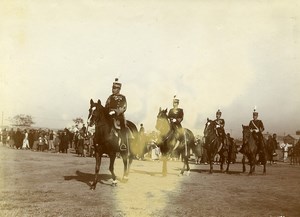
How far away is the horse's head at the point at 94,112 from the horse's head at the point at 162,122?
3578 mm

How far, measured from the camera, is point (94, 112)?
1250 centimetres

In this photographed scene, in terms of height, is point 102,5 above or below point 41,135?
above

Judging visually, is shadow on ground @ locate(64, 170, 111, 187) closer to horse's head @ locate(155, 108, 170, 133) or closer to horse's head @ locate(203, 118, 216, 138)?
horse's head @ locate(155, 108, 170, 133)

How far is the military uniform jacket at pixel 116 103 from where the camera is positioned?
13367 millimetres

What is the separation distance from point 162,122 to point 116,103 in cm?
306

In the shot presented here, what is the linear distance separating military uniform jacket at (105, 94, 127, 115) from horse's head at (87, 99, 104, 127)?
0.70 metres

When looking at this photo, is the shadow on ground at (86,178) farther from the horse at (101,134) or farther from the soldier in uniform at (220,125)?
the soldier in uniform at (220,125)

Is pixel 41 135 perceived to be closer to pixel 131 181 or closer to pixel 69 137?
pixel 69 137

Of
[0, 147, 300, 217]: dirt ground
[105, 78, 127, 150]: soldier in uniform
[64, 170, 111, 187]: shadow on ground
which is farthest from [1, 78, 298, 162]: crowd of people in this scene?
[0, 147, 300, 217]: dirt ground

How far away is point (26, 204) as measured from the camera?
1007 cm

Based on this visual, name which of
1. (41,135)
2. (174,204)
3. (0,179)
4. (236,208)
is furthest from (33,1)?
(41,135)

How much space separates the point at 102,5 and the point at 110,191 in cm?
545

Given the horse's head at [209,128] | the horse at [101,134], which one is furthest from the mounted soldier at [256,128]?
the horse at [101,134]

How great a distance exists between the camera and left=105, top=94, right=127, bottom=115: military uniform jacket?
13.4 metres
